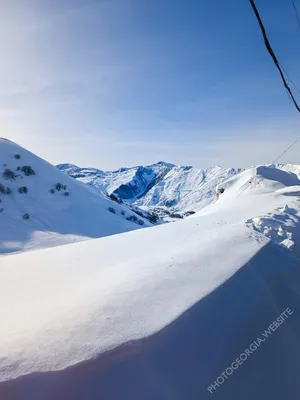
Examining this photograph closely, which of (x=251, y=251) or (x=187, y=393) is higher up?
(x=251, y=251)

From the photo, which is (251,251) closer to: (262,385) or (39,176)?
(262,385)

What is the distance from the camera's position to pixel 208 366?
2.85m

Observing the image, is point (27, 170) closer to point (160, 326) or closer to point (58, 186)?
point (58, 186)

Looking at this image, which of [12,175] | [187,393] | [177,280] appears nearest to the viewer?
[187,393]

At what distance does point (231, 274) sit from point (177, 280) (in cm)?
86

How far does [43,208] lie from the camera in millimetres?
38781

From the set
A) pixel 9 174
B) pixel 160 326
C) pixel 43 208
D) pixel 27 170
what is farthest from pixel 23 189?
pixel 160 326

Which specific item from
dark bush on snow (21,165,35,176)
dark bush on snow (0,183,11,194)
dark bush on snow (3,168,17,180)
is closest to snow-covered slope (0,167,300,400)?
dark bush on snow (0,183,11,194)

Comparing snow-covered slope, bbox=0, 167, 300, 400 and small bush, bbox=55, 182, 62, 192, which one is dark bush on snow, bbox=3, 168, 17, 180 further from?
snow-covered slope, bbox=0, 167, 300, 400

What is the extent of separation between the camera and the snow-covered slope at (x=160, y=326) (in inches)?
98.2

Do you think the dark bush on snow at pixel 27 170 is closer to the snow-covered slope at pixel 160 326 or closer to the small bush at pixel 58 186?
the small bush at pixel 58 186

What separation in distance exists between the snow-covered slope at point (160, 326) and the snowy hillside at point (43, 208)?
24118 mm

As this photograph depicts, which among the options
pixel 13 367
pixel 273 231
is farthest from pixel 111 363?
pixel 273 231

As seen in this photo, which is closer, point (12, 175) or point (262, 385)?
point (262, 385)
